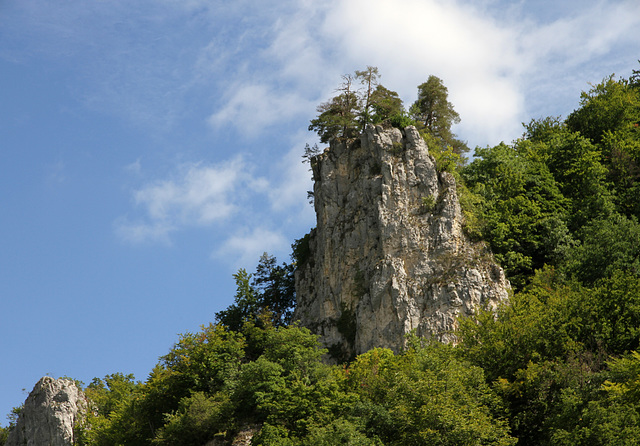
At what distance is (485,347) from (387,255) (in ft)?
33.0

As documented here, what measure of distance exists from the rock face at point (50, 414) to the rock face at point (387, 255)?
1665 cm

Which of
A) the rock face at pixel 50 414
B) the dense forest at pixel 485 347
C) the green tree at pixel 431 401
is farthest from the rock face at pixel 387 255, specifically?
the rock face at pixel 50 414

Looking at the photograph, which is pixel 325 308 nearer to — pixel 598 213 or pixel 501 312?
pixel 501 312

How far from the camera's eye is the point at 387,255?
162 ft

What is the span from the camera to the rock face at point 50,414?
186 ft

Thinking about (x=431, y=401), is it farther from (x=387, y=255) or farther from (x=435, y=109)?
(x=435, y=109)

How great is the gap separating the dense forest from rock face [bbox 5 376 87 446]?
48.4 inches

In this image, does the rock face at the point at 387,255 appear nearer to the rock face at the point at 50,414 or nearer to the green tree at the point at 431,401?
the green tree at the point at 431,401

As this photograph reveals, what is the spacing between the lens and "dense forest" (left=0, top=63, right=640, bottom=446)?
36.2 meters

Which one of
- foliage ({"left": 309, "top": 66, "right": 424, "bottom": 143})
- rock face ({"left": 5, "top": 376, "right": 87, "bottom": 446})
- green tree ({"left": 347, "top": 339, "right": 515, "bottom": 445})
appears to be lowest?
green tree ({"left": 347, "top": 339, "right": 515, "bottom": 445})

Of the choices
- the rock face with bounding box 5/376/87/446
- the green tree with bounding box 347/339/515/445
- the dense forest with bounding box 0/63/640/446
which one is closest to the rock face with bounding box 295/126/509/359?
the dense forest with bounding box 0/63/640/446

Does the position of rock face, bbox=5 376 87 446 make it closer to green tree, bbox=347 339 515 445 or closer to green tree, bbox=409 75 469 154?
green tree, bbox=347 339 515 445

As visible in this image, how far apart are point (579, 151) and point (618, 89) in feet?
31.8

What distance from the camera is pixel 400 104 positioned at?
5800 cm
